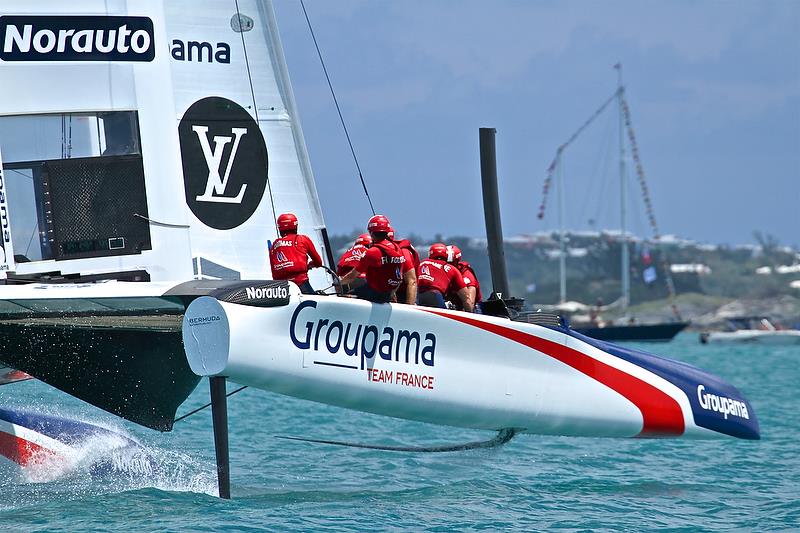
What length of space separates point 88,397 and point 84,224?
108 centimetres

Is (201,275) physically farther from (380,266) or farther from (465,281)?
(380,266)

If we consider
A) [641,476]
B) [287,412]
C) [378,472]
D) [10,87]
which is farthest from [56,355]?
[287,412]

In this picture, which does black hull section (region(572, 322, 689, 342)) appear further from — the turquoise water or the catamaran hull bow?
the catamaran hull bow

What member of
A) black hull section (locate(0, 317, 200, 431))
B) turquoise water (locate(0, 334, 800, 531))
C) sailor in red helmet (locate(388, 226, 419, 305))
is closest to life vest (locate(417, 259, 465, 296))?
sailor in red helmet (locate(388, 226, 419, 305))

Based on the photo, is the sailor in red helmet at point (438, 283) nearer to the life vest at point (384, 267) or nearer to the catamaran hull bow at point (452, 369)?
the catamaran hull bow at point (452, 369)

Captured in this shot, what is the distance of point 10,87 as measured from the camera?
27.0 feet

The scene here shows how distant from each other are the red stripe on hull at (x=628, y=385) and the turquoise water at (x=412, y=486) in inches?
15.2

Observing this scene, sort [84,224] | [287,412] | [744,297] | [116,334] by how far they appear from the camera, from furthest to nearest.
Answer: [744,297], [287,412], [84,224], [116,334]

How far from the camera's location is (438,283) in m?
8.21

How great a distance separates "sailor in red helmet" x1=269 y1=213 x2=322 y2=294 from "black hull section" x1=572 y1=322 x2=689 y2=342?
32.5 metres

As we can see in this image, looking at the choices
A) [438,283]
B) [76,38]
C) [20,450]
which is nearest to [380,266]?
[438,283]

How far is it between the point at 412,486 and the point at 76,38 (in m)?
3.45

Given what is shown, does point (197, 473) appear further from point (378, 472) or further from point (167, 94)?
point (167, 94)

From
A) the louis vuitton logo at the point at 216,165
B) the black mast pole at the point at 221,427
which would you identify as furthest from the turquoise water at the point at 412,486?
the louis vuitton logo at the point at 216,165
